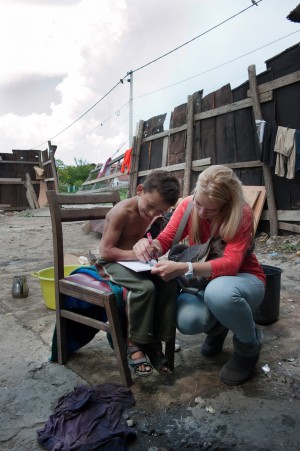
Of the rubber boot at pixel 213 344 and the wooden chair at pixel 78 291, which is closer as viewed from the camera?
the wooden chair at pixel 78 291

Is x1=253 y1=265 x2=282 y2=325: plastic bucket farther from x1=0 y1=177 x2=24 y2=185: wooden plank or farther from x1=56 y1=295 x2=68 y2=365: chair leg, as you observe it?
x1=0 y1=177 x2=24 y2=185: wooden plank

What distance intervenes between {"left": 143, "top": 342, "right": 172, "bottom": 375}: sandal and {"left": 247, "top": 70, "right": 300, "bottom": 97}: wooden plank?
5104 mm

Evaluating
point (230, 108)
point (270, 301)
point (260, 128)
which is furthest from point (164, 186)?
point (230, 108)

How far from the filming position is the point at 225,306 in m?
1.98

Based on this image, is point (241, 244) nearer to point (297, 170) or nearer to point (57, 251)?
point (57, 251)

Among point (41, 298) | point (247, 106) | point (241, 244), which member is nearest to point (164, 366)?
point (241, 244)

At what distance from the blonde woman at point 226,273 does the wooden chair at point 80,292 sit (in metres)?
0.26

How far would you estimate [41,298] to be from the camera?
13.0 feet

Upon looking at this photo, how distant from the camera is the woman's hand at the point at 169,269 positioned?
80.4 inches

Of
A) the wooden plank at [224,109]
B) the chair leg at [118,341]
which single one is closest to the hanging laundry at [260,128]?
the wooden plank at [224,109]

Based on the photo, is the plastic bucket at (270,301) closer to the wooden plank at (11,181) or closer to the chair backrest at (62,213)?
the chair backrest at (62,213)

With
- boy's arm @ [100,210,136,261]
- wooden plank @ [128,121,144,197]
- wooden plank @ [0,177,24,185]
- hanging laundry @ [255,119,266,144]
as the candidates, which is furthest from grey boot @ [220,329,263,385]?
wooden plank @ [0,177,24,185]

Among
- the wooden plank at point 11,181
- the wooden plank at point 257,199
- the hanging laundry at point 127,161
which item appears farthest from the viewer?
the wooden plank at point 11,181

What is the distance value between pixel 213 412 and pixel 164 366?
423mm
